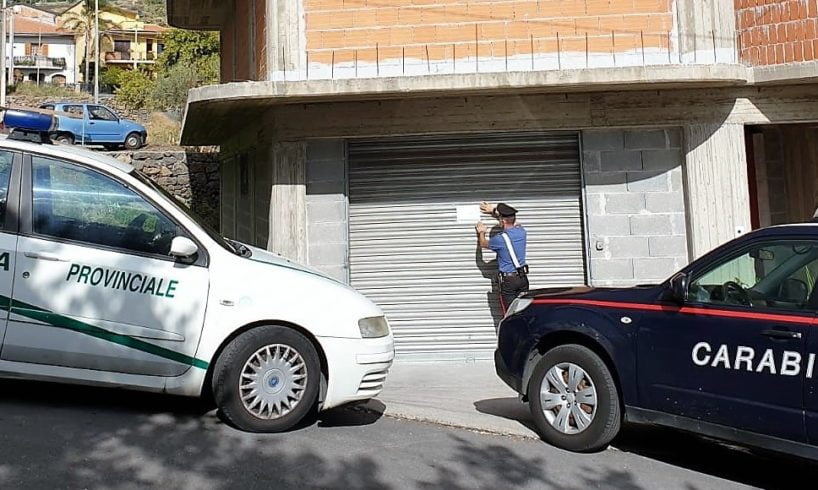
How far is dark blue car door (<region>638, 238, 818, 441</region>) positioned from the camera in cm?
372

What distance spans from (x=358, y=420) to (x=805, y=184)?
23.0 feet

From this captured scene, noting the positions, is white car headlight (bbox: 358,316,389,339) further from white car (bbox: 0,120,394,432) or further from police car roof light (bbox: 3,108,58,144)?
police car roof light (bbox: 3,108,58,144)

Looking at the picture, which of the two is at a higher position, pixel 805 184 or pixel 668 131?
pixel 668 131

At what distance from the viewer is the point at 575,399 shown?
15.3 feet

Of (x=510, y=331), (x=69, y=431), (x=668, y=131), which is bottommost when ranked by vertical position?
(x=69, y=431)

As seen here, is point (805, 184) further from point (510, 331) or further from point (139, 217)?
point (139, 217)

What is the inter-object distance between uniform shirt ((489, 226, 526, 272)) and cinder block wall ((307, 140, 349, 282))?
185 centimetres

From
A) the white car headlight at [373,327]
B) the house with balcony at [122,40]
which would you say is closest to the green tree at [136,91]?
the house with balcony at [122,40]

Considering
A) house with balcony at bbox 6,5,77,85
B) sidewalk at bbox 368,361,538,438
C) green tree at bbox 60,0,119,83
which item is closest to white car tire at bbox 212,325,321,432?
sidewalk at bbox 368,361,538,438

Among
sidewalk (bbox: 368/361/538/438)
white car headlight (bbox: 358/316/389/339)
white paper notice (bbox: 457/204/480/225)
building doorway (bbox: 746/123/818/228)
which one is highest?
building doorway (bbox: 746/123/818/228)

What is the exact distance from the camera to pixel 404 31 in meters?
7.88

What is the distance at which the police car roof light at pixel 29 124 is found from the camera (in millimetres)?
4867

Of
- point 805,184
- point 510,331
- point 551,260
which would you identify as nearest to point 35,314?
point 510,331

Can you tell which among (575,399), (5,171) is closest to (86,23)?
(5,171)
